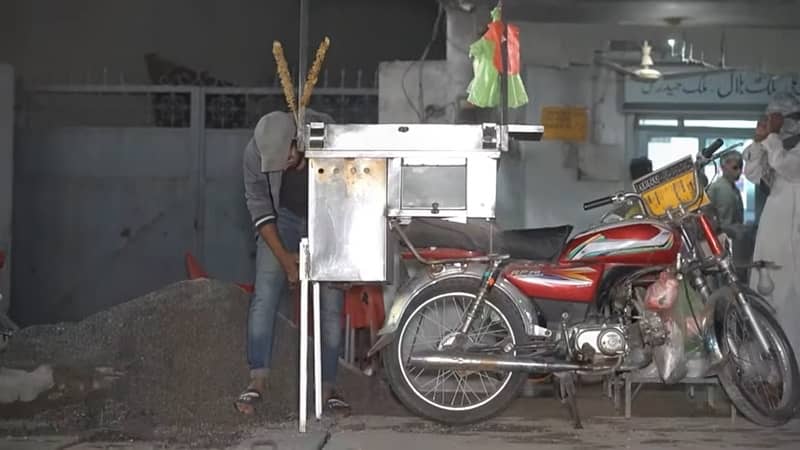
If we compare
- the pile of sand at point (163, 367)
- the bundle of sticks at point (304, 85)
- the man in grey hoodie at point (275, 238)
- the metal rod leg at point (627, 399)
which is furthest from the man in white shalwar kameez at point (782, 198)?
the bundle of sticks at point (304, 85)

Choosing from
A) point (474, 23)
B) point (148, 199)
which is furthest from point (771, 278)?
point (148, 199)

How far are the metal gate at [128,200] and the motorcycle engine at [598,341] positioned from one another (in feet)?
12.2

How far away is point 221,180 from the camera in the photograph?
838cm

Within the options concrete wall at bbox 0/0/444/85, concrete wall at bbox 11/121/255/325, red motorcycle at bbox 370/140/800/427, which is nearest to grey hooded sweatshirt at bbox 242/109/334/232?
red motorcycle at bbox 370/140/800/427

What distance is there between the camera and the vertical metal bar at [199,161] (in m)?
8.25

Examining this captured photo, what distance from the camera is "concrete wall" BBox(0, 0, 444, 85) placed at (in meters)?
10.2

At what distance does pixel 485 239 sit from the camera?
216 inches

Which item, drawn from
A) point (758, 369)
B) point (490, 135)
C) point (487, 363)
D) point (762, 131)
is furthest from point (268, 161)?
point (762, 131)

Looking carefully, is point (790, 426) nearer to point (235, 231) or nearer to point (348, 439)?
point (348, 439)

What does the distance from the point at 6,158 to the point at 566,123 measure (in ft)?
12.4

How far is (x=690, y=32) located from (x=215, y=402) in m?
3.77

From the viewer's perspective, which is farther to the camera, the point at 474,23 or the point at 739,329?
the point at 474,23

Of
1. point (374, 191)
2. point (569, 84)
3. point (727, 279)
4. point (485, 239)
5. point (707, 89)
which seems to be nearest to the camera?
point (374, 191)

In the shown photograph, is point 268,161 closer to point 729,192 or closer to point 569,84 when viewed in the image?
point 569,84
